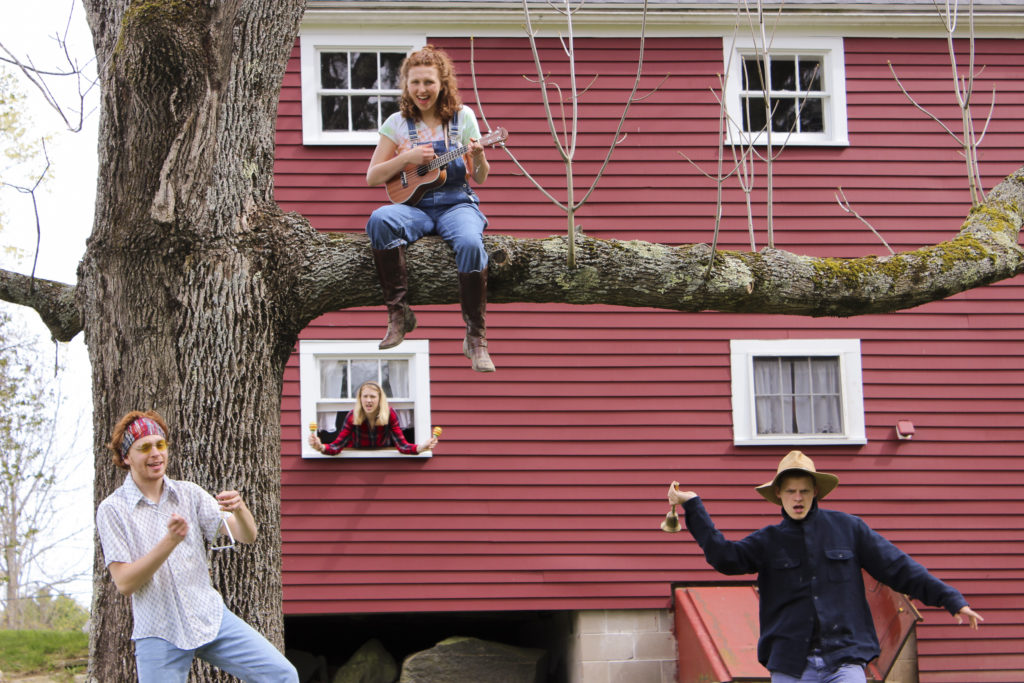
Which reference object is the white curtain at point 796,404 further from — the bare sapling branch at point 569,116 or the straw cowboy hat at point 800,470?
the straw cowboy hat at point 800,470

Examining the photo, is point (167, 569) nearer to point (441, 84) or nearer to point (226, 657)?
point (226, 657)

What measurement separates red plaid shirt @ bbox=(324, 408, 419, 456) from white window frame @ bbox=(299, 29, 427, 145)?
2.64 metres

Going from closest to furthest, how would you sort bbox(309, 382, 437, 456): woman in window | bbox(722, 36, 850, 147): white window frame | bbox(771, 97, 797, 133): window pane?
bbox(309, 382, 437, 456): woman in window
bbox(722, 36, 850, 147): white window frame
bbox(771, 97, 797, 133): window pane

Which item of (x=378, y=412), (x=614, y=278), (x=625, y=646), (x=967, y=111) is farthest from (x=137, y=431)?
(x=625, y=646)

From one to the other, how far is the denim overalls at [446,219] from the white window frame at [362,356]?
16.9ft

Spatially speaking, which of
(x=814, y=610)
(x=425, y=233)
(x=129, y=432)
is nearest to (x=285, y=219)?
(x=425, y=233)

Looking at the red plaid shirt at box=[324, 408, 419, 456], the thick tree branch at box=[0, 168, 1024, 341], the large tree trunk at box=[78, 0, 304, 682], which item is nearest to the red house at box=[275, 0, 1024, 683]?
the red plaid shirt at box=[324, 408, 419, 456]

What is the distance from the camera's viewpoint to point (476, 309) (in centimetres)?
523

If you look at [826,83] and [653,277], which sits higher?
[826,83]

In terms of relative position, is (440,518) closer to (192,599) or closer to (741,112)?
(741,112)

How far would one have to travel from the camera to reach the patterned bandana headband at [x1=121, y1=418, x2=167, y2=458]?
4250 mm

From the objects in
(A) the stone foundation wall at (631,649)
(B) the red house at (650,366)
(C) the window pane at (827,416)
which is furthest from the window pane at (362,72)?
(A) the stone foundation wall at (631,649)

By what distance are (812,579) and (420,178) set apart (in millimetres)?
2545

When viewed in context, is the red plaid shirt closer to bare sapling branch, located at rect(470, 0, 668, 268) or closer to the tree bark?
bare sapling branch, located at rect(470, 0, 668, 268)
